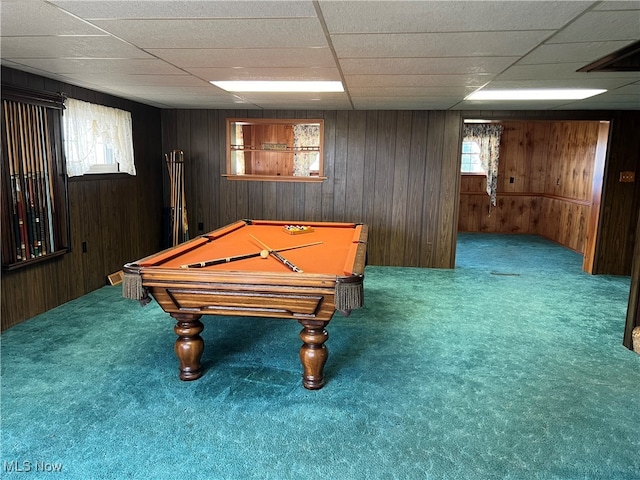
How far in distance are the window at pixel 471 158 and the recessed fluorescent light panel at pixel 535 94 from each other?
451 centimetres

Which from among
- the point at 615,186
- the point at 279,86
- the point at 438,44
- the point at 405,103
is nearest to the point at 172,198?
the point at 279,86

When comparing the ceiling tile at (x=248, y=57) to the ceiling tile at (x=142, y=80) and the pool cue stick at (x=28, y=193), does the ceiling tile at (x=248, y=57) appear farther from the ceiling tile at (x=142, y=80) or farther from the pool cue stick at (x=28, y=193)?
the pool cue stick at (x=28, y=193)

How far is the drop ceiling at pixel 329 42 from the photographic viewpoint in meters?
1.99

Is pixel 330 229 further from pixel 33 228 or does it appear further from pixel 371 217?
pixel 33 228

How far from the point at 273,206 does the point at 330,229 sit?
195cm

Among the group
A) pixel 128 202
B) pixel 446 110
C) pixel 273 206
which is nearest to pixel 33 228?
Answer: pixel 128 202

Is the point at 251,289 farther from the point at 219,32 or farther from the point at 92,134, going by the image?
the point at 92,134

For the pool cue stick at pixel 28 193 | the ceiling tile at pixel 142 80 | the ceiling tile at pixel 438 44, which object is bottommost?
the pool cue stick at pixel 28 193

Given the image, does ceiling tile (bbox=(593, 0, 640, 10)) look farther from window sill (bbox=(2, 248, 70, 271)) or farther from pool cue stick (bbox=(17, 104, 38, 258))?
window sill (bbox=(2, 248, 70, 271))

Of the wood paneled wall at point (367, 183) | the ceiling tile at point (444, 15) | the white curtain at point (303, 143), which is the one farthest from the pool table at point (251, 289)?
the white curtain at point (303, 143)

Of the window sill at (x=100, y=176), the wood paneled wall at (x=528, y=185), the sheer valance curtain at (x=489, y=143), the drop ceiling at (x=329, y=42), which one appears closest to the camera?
the drop ceiling at (x=329, y=42)

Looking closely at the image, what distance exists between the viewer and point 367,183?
5930mm

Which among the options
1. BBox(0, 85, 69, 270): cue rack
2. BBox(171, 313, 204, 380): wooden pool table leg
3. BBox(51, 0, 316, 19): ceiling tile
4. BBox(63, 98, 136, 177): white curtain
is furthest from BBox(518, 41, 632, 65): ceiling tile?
BBox(63, 98, 136, 177): white curtain

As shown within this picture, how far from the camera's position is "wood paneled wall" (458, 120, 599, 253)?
Answer: 8.06 metres
